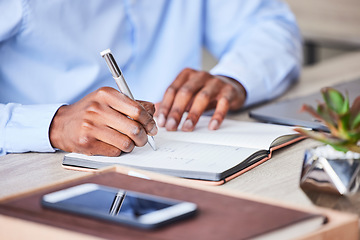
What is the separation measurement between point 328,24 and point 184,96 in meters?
1.81

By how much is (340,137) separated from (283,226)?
17 cm

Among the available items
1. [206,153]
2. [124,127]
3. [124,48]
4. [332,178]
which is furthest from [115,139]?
[124,48]

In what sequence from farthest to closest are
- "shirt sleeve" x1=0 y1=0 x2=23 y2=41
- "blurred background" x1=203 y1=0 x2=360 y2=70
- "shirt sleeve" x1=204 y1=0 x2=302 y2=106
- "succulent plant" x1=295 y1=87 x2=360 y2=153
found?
"blurred background" x1=203 y1=0 x2=360 y2=70, "shirt sleeve" x1=204 y1=0 x2=302 y2=106, "shirt sleeve" x1=0 y1=0 x2=23 y2=41, "succulent plant" x1=295 y1=87 x2=360 y2=153

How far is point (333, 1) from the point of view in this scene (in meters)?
2.71

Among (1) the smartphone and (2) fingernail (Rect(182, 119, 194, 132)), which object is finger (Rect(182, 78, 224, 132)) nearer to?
(2) fingernail (Rect(182, 119, 194, 132))

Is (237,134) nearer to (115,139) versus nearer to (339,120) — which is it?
(115,139)

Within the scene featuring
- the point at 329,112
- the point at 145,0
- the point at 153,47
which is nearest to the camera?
the point at 329,112

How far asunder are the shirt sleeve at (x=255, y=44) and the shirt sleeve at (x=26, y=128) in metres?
0.51

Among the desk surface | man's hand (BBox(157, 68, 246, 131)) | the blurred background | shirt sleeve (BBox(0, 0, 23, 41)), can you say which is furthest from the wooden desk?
the blurred background

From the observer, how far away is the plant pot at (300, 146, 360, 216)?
2.21ft

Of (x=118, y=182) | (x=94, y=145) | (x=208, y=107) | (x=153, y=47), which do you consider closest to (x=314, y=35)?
(x=153, y=47)

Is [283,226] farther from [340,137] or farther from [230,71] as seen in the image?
[230,71]

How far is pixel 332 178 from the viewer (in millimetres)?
684

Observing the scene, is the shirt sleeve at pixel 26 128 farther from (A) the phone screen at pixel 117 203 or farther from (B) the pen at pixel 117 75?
(A) the phone screen at pixel 117 203
